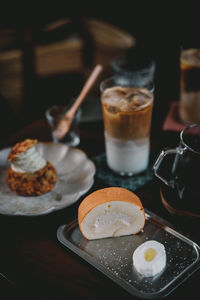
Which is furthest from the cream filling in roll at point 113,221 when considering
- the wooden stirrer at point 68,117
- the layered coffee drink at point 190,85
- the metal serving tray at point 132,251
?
the layered coffee drink at point 190,85

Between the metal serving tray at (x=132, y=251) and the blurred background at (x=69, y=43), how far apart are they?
168cm

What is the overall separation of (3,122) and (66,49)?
120 centimetres

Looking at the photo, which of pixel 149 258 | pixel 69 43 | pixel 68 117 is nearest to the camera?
pixel 149 258

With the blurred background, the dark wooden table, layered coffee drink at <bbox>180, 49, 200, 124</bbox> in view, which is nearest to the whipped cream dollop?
the dark wooden table

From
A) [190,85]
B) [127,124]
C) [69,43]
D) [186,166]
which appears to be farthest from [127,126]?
[69,43]

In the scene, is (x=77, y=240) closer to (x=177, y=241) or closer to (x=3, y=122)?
(x=177, y=241)

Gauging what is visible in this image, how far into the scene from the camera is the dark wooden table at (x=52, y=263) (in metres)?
0.81

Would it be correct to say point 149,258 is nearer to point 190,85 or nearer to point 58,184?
point 58,184

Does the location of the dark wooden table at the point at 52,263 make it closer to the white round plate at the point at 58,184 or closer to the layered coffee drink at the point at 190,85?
the white round plate at the point at 58,184

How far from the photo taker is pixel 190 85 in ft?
4.48

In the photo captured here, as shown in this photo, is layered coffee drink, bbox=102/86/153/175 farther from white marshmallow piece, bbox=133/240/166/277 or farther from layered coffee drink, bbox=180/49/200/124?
white marshmallow piece, bbox=133/240/166/277

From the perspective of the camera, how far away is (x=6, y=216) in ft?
3.48

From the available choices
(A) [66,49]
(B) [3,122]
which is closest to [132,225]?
(B) [3,122]

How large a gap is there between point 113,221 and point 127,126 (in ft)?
1.03
